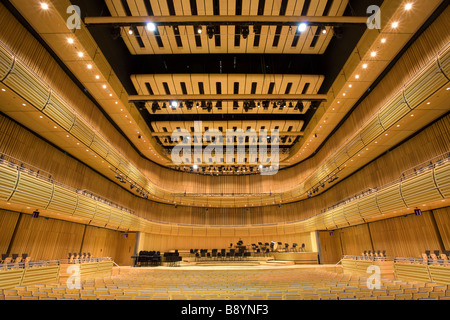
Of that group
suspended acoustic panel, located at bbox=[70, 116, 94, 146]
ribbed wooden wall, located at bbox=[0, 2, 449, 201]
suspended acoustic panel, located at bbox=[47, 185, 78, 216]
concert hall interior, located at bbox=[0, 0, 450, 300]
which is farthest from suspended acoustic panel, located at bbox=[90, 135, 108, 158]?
suspended acoustic panel, located at bbox=[47, 185, 78, 216]

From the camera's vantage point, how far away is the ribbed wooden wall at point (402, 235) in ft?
32.8

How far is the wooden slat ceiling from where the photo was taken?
9.84 meters

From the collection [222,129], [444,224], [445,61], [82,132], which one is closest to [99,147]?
[82,132]

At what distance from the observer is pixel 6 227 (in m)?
9.65

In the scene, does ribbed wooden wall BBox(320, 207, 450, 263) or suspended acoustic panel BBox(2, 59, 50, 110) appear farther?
ribbed wooden wall BBox(320, 207, 450, 263)

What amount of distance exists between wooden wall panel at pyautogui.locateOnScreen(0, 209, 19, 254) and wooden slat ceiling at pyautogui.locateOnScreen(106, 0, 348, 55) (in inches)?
372

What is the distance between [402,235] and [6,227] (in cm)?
1874

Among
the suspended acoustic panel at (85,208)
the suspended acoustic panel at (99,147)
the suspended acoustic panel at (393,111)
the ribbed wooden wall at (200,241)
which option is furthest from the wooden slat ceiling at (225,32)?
the ribbed wooden wall at (200,241)

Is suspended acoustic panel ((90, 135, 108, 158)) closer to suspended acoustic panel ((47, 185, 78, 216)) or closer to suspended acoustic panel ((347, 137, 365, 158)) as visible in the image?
suspended acoustic panel ((47, 185, 78, 216))

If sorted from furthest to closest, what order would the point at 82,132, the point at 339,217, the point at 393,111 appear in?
the point at 339,217, the point at 82,132, the point at 393,111

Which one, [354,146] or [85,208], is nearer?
[85,208]

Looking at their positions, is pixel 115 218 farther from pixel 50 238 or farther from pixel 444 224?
pixel 444 224

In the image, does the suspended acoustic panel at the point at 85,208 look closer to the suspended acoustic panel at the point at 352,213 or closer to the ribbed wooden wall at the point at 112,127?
the ribbed wooden wall at the point at 112,127

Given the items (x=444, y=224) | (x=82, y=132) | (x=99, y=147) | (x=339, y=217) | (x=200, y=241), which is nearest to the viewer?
(x=444, y=224)
